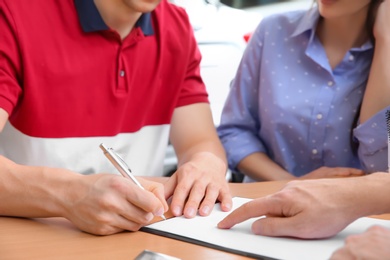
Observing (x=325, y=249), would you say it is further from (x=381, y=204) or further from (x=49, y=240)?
(x=49, y=240)

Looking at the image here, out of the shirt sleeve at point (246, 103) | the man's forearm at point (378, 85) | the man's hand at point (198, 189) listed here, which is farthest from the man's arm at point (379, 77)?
the man's hand at point (198, 189)

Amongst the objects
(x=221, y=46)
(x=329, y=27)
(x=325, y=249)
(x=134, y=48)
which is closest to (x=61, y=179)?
(x=325, y=249)

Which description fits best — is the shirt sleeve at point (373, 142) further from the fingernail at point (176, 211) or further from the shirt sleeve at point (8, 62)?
the shirt sleeve at point (8, 62)

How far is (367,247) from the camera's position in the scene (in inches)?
28.0

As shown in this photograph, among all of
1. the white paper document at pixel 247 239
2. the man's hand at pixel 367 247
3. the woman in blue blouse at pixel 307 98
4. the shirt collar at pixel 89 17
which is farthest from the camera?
the woman in blue blouse at pixel 307 98

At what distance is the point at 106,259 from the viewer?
818mm

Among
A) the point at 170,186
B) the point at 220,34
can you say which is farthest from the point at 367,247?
the point at 220,34

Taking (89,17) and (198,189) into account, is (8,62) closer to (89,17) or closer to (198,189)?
(89,17)

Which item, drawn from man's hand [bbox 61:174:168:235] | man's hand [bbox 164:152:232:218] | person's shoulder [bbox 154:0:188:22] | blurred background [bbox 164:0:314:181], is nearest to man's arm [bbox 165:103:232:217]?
man's hand [bbox 164:152:232:218]

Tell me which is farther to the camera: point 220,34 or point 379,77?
point 220,34

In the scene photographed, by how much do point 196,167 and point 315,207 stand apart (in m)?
0.33

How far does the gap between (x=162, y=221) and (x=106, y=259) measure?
0.61ft

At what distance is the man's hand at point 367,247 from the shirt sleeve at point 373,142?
2.39 ft

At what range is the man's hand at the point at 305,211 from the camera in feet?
2.87
